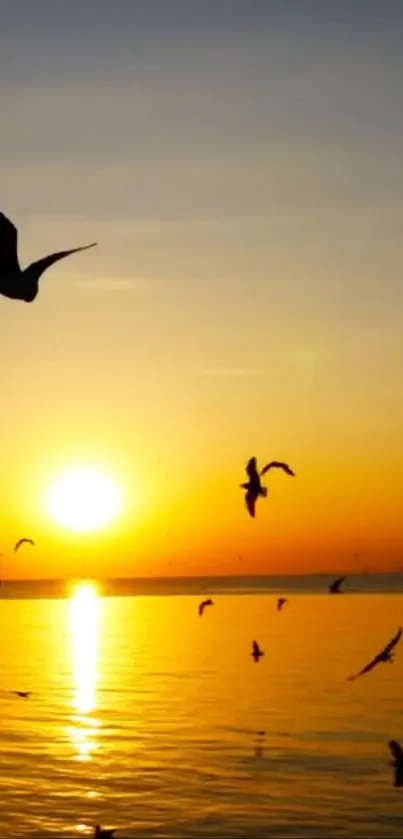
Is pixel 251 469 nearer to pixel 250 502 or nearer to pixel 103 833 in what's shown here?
pixel 250 502

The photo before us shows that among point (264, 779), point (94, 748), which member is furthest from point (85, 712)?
point (264, 779)

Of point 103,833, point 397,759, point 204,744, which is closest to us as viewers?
point 103,833

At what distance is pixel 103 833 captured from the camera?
2648 centimetres

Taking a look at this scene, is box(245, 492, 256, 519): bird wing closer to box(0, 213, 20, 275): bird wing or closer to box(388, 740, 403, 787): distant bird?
box(388, 740, 403, 787): distant bird

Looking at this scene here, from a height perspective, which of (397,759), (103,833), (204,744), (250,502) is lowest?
(103,833)

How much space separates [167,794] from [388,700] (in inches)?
734

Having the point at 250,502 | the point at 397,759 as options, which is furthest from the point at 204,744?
the point at 250,502

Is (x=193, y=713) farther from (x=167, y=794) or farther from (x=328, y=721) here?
(x=167, y=794)

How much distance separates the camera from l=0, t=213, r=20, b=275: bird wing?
13.6m

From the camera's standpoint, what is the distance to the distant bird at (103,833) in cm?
2616

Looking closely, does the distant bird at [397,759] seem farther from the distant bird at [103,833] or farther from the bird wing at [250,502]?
the bird wing at [250,502]

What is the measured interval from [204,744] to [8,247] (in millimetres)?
26997

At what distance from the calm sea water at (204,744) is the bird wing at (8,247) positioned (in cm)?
1625

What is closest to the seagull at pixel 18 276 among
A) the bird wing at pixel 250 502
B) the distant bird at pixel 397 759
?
the bird wing at pixel 250 502
